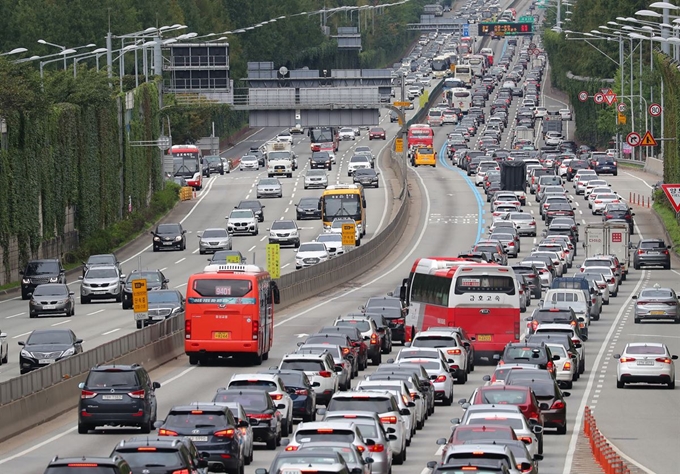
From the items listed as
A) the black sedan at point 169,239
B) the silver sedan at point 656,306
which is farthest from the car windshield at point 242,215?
the silver sedan at point 656,306

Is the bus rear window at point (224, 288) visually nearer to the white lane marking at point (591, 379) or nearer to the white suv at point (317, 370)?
the white suv at point (317, 370)

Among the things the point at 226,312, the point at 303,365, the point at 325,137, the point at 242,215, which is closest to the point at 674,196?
the point at 226,312

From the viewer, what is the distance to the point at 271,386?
3438cm

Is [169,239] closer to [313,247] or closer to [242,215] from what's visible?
[242,215]

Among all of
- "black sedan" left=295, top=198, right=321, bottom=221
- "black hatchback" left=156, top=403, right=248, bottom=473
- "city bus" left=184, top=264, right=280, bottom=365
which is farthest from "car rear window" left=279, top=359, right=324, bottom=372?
"black sedan" left=295, top=198, right=321, bottom=221

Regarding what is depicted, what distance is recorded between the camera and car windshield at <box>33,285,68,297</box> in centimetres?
6406

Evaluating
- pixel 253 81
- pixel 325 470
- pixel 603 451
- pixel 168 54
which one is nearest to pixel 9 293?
pixel 603 451

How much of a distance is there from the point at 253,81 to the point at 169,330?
11805cm

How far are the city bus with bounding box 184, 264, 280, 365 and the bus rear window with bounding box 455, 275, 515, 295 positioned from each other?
6.40 m

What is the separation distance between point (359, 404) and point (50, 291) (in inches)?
1374

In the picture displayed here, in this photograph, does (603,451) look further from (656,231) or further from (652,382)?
(656,231)

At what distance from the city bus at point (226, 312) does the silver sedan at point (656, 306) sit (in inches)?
778

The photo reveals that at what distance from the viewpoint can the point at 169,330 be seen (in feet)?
169

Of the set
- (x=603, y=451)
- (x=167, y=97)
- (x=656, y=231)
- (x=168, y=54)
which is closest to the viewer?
(x=603, y=451)
